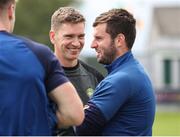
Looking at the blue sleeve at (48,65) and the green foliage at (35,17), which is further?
the green foliage at (35,17)

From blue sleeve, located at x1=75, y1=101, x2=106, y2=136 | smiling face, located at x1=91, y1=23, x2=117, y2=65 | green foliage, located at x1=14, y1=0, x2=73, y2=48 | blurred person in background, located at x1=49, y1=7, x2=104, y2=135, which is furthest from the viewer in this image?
green foliage, located at x1=14, y1=0, x2=73, y2=48

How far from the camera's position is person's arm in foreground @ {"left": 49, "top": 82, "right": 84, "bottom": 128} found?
14.9 feet

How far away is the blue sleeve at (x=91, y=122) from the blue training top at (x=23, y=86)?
60 centimetres

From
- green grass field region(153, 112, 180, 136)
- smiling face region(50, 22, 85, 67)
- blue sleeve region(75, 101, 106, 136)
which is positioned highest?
smiling face region(50, 22, 85, 67)

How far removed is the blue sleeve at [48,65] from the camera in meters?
4.49

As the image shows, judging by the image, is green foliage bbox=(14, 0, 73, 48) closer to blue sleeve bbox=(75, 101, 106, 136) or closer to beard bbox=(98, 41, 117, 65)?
beard bbox=(98, 41, 117, 65)

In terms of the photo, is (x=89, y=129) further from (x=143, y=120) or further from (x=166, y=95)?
(x=166, y=95)

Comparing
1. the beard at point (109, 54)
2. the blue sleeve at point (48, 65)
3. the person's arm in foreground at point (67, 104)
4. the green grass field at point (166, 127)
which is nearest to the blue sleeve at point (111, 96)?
the beard at point (109, 54)

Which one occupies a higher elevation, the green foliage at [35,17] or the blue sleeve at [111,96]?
the blue sleeve at [111,96]

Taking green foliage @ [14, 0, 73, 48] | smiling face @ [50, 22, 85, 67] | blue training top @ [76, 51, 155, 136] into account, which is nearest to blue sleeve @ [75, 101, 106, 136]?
blue training top @ [76, 51, 155, 136]

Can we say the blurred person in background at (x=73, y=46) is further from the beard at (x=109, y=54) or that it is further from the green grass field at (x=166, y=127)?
the green grass field at (x=166, y=127)

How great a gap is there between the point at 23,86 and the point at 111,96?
863 mm

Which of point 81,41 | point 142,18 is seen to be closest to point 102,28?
point 81,41

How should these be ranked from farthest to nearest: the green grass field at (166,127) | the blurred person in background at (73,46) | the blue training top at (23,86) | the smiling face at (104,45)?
the green grass field at (166,127)
the blurred person in background at (73,46)
the smiling face at (104,45)
the blue training top at (23,86)
